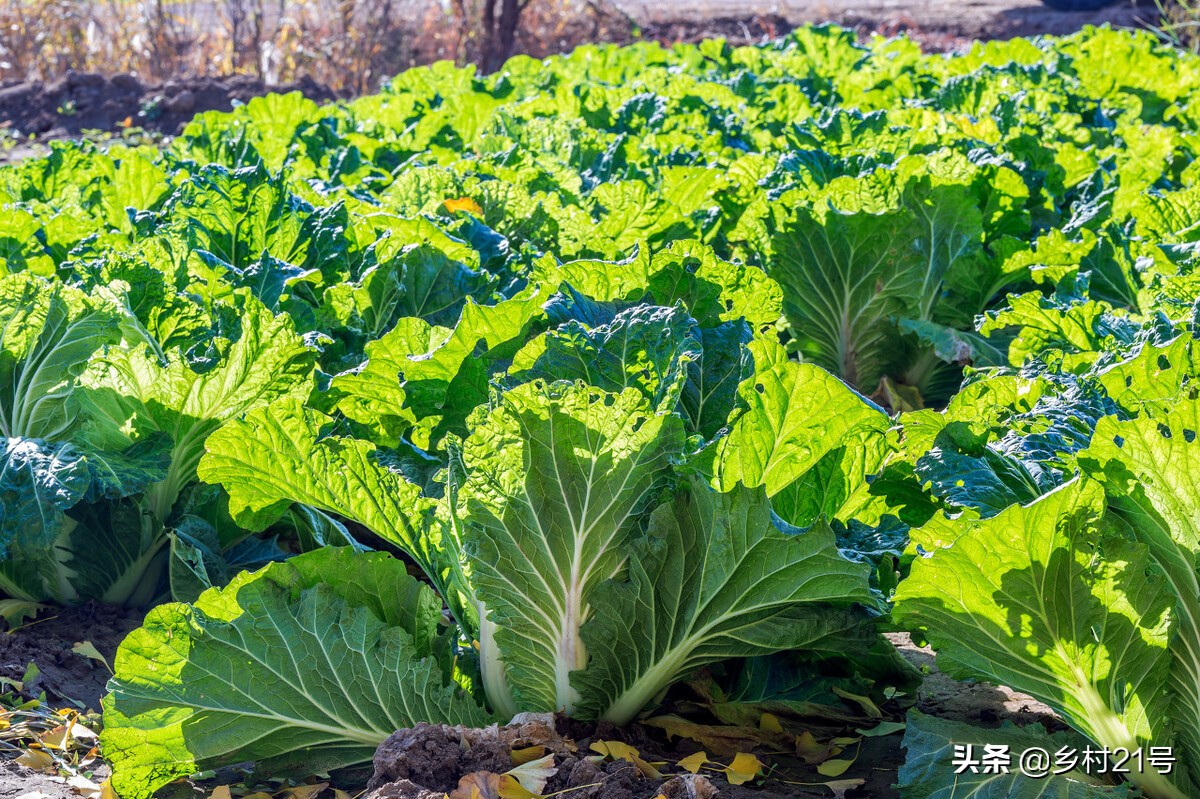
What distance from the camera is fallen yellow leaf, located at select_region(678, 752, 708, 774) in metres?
2.39

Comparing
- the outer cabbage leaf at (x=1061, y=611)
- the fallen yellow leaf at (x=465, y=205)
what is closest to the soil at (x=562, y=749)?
the outer cabbage leaf at (x=1061, y=611)

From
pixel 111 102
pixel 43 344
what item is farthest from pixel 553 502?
pixel 111 102

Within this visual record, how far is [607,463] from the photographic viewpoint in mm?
2277

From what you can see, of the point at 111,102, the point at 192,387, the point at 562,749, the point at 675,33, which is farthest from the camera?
the point at 675,33

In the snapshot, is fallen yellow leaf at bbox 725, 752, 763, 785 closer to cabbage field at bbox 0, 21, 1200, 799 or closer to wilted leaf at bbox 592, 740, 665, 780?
cabbage field at bbox 0, 21, 1200, 799

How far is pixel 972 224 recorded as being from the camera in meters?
4.29

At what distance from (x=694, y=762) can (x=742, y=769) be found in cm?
10

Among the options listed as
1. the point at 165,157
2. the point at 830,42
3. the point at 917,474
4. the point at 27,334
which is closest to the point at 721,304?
the point at 917,474

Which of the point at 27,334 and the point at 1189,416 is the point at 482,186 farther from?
the point at 1189,416

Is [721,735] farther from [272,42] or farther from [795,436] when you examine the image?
[272,42]

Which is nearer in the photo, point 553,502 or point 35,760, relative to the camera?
point 553,502

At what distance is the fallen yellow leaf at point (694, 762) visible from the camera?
2.39 meters

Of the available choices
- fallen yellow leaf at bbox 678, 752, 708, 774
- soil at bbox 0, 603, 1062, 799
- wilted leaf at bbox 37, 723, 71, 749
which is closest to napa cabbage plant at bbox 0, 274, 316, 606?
soil at bbox 0, 603, 1062, 799

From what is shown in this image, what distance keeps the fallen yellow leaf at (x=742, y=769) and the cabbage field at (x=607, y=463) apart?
3 centimetres
